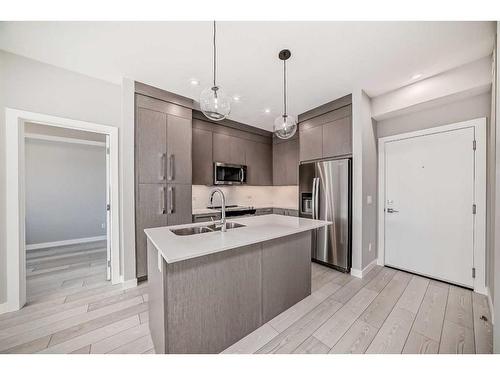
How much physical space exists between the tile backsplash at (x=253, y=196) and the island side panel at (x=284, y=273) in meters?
2.31

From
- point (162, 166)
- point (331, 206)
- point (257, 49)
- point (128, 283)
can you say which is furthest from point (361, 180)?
point (128, 283)

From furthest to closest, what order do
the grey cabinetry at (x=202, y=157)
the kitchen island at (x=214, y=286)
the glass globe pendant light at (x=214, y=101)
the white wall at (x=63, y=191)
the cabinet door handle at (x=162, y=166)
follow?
the white wall at (x=63, y=191) < the grey cabinetry at (x=202, y=157) < the cabinet door handle at (x=162, y=166) < the glass globe pendant light at (x=214, y=101) < the kitchen island at (x=214, y=286)

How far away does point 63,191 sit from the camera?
439cm

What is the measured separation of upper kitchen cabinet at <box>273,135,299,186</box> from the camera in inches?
164

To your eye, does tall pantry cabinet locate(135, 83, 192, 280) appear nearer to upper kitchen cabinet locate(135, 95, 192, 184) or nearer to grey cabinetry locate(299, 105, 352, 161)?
upper kitchen cabinet locate(135, 95, 192, 184)

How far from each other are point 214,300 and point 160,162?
6.61 feet

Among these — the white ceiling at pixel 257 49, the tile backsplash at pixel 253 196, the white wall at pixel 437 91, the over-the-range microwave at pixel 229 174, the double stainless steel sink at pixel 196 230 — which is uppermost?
the white ceiling at pixel 257 49

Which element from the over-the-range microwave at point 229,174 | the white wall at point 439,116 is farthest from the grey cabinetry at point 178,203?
the white wall at point 439,116

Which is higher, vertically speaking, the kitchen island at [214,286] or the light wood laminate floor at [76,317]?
the kitchen island at [214,286]

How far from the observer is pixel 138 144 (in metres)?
2.54

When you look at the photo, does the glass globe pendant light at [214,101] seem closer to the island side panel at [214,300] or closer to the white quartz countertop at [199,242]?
the white quartz countertop at [199,242]

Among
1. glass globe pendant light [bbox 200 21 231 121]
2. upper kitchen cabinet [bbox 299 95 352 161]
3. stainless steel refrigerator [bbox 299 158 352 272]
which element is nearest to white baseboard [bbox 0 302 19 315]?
glass globe pendant light [bbox 200 21 231 121]

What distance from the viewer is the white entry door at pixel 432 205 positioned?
2.37m

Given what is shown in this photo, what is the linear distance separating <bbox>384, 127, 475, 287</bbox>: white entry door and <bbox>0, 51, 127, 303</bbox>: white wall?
13.4ft
